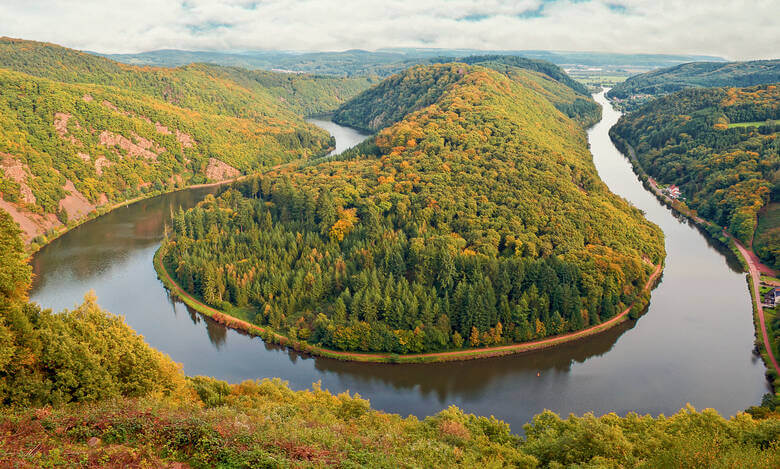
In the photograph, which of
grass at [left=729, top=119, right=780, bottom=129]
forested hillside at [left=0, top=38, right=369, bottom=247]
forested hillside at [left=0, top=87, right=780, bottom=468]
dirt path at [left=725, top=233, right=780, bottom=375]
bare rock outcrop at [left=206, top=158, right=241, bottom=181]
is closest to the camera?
forested hillside at [left=0, top=87, right=780, bottom=468]

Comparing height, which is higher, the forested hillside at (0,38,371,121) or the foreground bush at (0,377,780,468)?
the forested hillside at (0,38,371,121)

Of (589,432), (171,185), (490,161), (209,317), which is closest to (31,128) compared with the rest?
(171,185)

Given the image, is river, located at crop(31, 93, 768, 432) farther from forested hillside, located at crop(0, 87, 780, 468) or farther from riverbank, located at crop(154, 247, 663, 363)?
forested hillside, located at crop(0, 87, 780, 468)

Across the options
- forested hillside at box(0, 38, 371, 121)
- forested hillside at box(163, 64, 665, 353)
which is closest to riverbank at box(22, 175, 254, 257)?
forested hillside at box(163, 64, 665, 353)

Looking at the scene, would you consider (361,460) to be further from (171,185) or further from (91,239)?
(171,185)

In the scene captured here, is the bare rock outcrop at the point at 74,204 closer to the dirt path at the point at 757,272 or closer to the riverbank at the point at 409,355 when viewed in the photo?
the riverbank at the point at 409,355

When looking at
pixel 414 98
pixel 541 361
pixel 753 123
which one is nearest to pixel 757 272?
pixel 541 361
